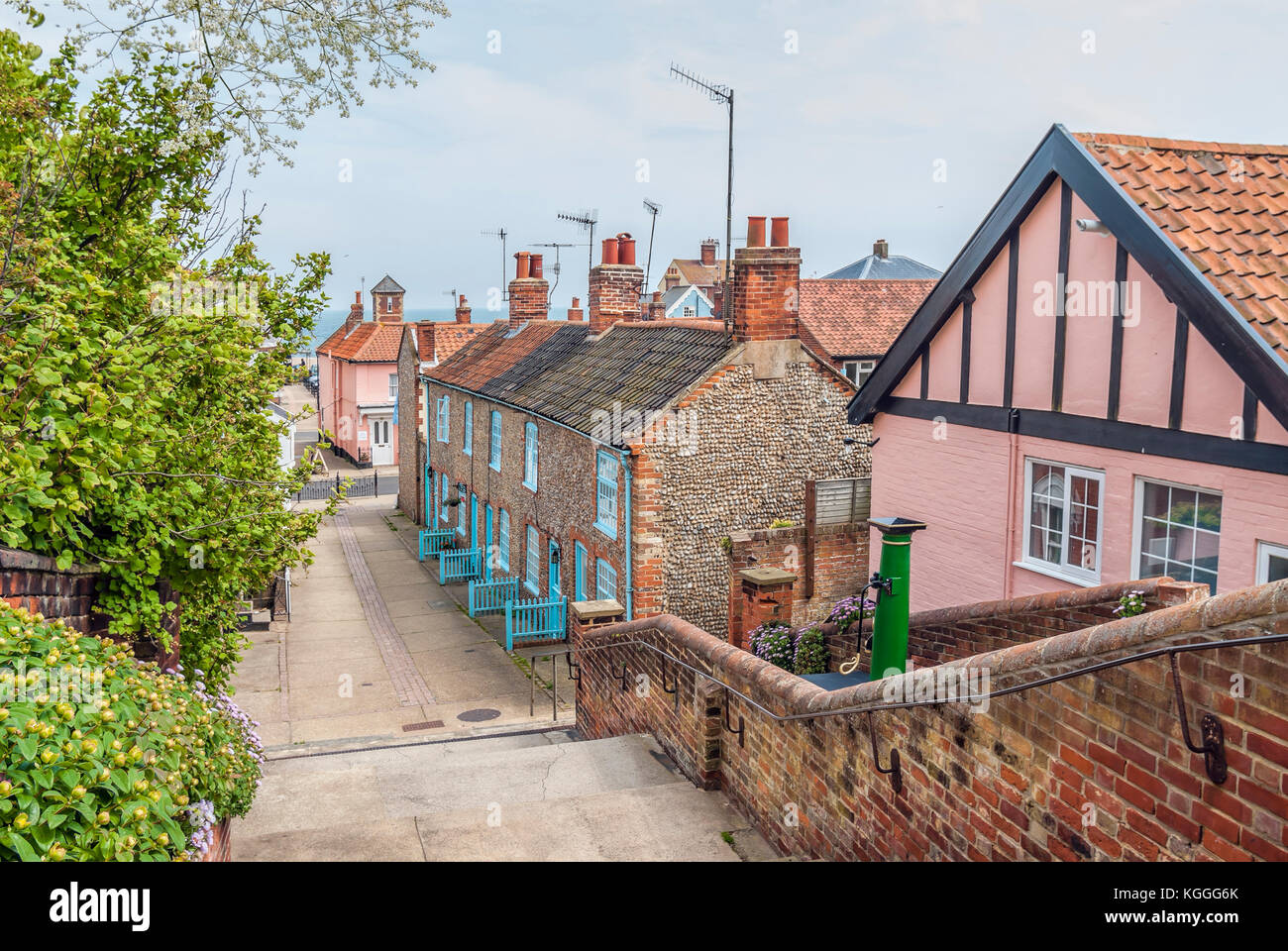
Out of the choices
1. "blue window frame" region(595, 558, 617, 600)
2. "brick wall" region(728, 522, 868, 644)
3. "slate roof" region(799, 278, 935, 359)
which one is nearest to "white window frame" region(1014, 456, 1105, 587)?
"brick wall" region(728, 522, 868, 644)

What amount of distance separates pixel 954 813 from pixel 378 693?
1555 cm

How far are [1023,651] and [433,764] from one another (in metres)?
7.51

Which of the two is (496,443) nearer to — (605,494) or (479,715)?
(605,494)

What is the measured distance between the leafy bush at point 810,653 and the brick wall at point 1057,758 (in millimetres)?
4355

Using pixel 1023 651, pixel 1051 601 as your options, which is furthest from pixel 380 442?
pixel 1023 651

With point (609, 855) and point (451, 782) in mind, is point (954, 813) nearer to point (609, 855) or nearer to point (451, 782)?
point (609, 855)

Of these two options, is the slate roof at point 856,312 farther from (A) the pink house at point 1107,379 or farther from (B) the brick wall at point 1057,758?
(B) the brick wall at point 1057,758

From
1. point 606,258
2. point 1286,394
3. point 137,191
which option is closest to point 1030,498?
point 1286,394

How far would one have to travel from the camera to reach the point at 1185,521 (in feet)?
31.6

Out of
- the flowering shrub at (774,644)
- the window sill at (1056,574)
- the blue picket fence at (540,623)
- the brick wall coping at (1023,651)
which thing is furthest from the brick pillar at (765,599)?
the blue picket fence at (540,623)

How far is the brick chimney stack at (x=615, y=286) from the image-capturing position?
25875mm

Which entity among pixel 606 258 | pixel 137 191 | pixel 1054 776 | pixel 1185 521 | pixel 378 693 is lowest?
pixel 378 693

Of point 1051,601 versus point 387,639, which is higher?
point 1051,601

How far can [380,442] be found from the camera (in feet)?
187
